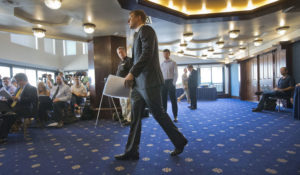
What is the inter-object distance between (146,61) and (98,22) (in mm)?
3188

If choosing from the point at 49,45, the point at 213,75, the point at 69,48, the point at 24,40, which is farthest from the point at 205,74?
the point at 24,40

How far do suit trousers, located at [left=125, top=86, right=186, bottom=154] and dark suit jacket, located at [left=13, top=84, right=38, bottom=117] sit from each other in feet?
7.11

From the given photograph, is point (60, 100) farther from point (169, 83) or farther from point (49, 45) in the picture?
point (49, 45)

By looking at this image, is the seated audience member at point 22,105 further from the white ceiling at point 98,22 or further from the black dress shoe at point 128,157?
the black dress shoe at point 128,157

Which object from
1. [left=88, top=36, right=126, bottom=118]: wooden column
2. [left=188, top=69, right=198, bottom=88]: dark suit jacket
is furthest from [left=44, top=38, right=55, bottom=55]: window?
[left=188, top=69, right=198, bottom=88]: dark suit jacket

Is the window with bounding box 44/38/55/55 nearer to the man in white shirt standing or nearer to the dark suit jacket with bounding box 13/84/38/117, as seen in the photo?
the dark suit jacket with bounding box 13/84/38/117

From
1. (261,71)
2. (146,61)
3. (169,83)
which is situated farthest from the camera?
(261,71)

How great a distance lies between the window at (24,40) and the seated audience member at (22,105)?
28.3 feet

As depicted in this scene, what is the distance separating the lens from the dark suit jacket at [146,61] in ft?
5.14

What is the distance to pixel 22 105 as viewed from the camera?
2.89 metres

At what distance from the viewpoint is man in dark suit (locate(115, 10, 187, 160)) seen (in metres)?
1.58

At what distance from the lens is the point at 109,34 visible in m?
5.05

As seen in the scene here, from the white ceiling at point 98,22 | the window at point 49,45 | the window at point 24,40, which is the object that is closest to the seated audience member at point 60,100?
the white ceiling at point 98,22

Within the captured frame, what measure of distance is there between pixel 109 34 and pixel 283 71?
491 centimetres
